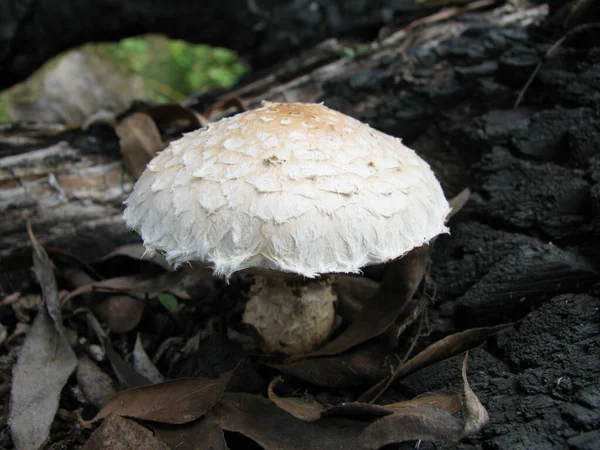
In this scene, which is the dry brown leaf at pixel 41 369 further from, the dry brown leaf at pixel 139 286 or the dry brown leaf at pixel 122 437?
the dry brown leaf at pixel 122 437

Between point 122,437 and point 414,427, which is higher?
point 122,437

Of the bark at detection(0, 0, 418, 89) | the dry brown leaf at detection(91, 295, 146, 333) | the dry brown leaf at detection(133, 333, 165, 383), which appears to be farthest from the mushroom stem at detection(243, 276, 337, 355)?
the bark at detection(0, 0, 418, 89)

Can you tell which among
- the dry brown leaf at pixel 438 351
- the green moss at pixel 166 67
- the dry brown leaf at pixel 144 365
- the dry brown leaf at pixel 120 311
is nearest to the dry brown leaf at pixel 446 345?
the dry brown leaf at pixel 438 351

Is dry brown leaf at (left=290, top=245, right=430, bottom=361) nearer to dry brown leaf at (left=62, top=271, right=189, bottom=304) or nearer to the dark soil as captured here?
the dark soil

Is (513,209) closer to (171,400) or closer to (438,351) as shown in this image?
(438,351)

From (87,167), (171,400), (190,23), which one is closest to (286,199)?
Result: (171,400)

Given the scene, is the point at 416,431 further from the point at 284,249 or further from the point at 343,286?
the point at 343,286
